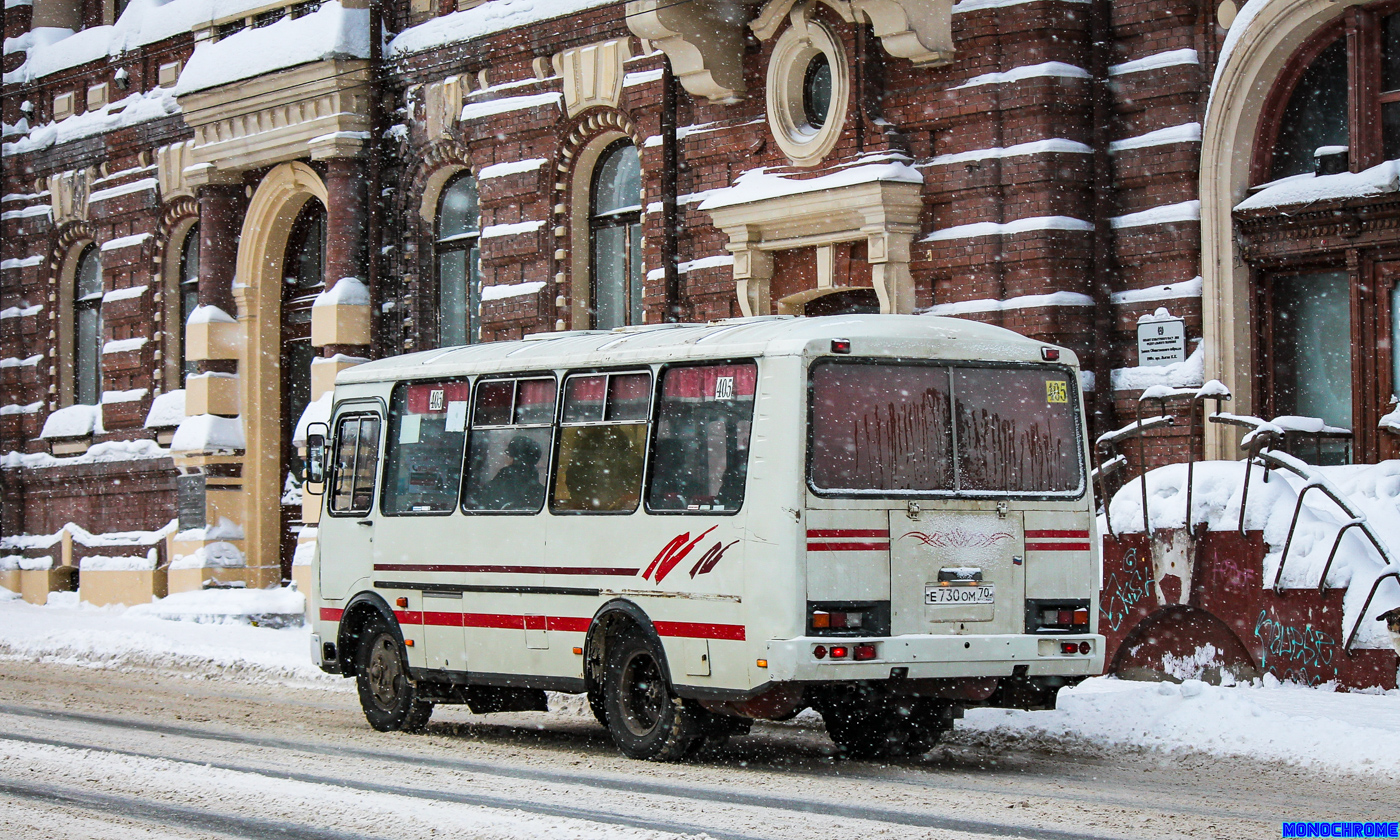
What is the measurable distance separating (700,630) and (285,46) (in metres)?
15.9

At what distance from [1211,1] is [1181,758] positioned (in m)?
7.65

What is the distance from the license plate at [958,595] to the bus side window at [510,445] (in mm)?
2867

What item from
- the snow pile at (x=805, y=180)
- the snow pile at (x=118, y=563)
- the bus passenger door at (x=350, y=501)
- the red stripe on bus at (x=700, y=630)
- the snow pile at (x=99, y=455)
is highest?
the snow pile at (x=805, y=180)

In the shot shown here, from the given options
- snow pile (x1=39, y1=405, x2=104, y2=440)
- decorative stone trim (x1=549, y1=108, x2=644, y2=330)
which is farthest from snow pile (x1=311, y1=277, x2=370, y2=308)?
snow pile (x1=39, y1=405, x2=104, y2=440)

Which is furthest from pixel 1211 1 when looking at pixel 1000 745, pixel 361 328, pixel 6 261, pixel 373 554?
pixel 6 261

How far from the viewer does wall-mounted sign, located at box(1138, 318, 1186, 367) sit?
16.7 meters

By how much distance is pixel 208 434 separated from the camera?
1035 inches

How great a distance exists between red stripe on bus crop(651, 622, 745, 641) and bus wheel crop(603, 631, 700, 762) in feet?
0.40

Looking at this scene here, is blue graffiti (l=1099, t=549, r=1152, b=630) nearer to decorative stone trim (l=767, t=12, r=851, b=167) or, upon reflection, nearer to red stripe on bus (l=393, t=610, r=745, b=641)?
red stripe on bus (l=393, t=610, r=745, b=641)

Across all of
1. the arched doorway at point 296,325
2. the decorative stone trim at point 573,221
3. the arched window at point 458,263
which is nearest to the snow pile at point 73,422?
the arched doorway at point 296,325

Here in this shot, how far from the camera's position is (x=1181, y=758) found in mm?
11695

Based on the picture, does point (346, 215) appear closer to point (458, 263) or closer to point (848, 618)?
point (458, 263)

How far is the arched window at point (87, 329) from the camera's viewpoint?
30.8m

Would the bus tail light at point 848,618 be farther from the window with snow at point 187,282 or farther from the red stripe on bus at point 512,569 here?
the window with snow at point 187,282
